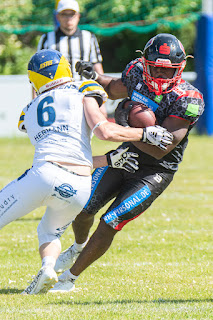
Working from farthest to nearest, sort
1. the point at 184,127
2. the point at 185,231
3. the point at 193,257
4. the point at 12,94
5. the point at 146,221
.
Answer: the point at 12,94 < the point at 146,221 < the point at 185,231 < the point at 193,257 < the point at 184,127

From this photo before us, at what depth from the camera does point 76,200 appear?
4004mm

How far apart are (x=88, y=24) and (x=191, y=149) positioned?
189 inches

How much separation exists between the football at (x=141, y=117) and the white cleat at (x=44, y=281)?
1133mm

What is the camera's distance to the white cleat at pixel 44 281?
4.04 m

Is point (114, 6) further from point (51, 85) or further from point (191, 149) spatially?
point (51, 85)

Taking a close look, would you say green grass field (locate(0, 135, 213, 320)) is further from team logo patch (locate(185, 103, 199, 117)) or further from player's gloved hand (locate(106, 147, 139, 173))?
team logo patch (locate(185, 103, 199, 117))

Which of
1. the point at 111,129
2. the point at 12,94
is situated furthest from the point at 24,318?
the point at 12,94

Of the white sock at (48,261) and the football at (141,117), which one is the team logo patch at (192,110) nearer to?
the football at (141,117)

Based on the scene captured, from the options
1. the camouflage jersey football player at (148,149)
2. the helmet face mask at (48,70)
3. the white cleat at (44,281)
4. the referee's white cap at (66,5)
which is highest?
the helmet face mask at (48,70)

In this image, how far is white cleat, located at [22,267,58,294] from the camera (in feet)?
13.3

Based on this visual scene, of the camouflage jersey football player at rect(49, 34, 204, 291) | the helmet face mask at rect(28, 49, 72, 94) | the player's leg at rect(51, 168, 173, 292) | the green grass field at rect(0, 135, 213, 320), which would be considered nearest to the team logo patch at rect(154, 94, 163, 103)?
the camouflage jersey football player at rect(49, 34, 204, 291)

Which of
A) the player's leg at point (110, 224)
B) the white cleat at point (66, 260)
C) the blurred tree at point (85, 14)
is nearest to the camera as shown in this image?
the player's leg at point (110, 224)

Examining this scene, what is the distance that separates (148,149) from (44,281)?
44.5 inches

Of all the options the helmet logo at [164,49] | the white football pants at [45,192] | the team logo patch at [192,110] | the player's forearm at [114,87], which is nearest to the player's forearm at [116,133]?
the white football pants at [45,192]
